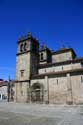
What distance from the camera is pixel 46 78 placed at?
28016 mm

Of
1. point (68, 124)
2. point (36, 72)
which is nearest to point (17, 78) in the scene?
point (36, 72)

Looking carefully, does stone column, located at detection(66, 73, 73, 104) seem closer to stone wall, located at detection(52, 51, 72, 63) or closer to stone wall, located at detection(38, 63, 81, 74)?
stone wall, located at detection(38, 63, 81, 74)

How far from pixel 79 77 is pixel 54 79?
15.4 feet

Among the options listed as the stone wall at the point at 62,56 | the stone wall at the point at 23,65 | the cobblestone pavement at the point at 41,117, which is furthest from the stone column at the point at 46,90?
the cobblestone pavement at the point at 41,117

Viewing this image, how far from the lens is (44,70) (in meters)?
33.1

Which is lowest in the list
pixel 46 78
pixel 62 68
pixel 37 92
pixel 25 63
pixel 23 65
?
pixel 37 92

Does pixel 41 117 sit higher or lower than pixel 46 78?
lower

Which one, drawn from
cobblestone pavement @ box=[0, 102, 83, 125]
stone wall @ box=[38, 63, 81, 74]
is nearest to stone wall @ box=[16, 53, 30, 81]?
stone wall @ box=[38, 63, 81, 74]

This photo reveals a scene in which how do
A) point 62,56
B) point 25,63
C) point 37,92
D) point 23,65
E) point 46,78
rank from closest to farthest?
point 46,78 < point 37,92 < point 25,63 < point 23,65 < point 62,56

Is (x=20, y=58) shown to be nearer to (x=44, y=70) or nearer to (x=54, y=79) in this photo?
A: (x=44, y=70)

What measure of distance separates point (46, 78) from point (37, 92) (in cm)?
344

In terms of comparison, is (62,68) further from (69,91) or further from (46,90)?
(69,91)

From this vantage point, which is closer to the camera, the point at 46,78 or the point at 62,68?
the point at 46,78

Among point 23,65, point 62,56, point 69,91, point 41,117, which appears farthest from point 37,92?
point 41,117
